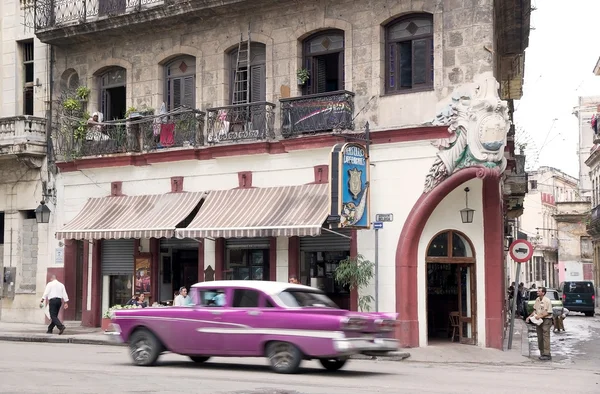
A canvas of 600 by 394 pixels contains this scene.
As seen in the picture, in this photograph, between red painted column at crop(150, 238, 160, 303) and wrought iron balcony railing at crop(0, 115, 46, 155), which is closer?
red painted column at crop(150, 238, 160, 303)

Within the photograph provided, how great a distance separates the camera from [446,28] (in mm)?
23656

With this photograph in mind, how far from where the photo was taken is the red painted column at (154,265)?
28094 millimetres

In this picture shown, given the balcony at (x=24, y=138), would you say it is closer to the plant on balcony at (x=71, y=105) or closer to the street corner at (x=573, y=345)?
the plant on balcony at (x=71, y=105)

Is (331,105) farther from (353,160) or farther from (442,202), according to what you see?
(442,202)

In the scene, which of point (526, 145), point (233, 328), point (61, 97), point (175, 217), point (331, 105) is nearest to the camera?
point (233, 328)

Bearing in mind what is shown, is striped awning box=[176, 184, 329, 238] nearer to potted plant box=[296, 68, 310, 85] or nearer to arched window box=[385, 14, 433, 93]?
potted plant box=[296, 68, 310, 85]

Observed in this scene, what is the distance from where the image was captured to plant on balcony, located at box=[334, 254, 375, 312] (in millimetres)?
23734

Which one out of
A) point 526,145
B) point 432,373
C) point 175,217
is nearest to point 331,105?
point 175,217

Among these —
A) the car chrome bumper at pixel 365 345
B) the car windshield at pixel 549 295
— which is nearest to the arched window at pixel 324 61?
the car chrome bumper at pixel 365 345

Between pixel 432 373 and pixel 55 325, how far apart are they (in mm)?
13438

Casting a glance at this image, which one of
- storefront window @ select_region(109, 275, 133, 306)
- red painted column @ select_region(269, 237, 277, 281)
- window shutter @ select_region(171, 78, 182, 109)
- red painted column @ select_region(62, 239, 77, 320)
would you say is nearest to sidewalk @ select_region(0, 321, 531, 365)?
red painted column @ select_region(62, 239, 77, 320)

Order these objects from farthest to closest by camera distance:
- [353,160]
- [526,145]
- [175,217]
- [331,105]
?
[526,145] → [175,217] → [331,105] → [353,160]

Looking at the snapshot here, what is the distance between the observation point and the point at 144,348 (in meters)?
17.7

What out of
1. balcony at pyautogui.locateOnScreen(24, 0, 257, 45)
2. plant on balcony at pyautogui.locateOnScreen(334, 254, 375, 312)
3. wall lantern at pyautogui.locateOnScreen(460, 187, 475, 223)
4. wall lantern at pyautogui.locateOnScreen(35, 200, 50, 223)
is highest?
balcony at pyautogui.locateOnScreen(24, 0, 257, 45)
